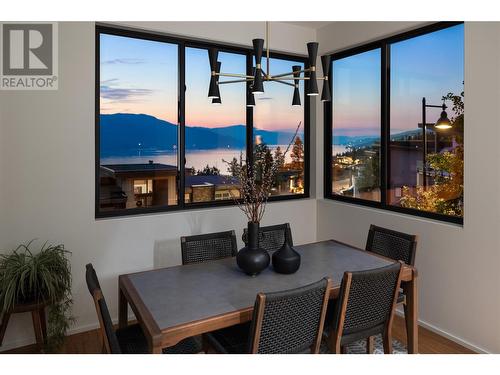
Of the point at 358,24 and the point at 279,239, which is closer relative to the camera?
the point at 279,239

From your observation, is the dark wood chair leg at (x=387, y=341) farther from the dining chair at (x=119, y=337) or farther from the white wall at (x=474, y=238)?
the dining chair at (x=119, y=337)

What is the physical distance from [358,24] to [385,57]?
429 millimetres

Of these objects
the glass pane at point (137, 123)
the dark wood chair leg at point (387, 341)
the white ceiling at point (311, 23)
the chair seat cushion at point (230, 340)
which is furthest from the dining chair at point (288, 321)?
the white ceiling at point (311, 23)

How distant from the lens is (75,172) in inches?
122

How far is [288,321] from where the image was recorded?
6.22ft

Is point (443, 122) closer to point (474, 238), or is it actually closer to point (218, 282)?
point (474, 238)

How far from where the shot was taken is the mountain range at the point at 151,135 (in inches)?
135

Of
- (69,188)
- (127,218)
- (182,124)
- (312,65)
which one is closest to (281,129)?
(182,124)

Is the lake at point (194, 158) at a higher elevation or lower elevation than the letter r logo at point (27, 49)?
lower

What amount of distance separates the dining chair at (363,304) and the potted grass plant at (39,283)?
182 centimetres

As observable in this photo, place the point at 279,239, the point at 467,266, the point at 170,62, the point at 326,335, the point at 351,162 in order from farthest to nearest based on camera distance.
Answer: the point at 351,162 → the point at 170,62 → the point at 279,239 → the point at 467,266 → the point at 326,335

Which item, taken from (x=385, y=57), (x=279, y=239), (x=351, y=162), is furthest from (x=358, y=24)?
(x=279, y=239)

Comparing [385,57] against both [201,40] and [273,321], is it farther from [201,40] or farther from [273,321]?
→ [273,321]
